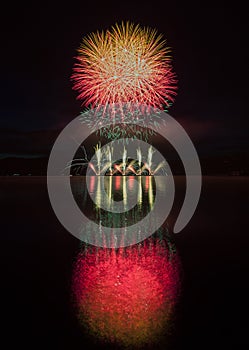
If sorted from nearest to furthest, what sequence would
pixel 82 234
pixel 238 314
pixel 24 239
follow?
pixel 238 314 → pixel 24 239 → pixel 82 234

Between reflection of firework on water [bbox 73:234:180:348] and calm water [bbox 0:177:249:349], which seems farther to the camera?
reflection of firework on water [bbox 73:234:180:348]

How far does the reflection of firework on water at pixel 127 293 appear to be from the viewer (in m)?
3.67

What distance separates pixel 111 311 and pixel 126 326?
422 millimetres


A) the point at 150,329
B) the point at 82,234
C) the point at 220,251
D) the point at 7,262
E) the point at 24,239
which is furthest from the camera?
the point at 82,234

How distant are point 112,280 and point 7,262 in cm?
254

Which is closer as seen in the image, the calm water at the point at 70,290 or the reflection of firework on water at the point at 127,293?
the calm water at the point at 70,290

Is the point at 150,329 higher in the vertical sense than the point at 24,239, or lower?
lower

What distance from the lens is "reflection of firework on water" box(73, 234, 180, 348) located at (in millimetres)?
3672

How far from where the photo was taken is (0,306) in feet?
14.1

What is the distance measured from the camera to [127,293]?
4758mm

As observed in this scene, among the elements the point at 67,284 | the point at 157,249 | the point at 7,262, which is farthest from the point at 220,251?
the point at 7,262

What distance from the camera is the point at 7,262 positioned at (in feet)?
21.3

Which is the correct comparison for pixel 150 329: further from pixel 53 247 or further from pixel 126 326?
pixel 53 247

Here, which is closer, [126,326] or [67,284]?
[126,326]
